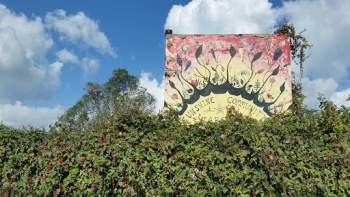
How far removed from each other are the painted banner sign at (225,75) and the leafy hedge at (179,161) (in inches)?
81.1

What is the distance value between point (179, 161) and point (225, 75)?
3.28 m

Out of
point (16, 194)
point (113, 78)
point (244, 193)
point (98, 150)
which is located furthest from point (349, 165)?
point (113, 78)

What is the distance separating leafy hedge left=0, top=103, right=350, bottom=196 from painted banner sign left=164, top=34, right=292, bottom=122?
2.06m

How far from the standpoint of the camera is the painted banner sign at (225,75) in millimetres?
7289

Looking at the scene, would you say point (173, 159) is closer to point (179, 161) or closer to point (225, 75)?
point (179, 161)

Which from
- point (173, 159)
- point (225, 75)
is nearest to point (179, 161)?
point (173, 159)

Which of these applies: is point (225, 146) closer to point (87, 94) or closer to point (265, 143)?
point (265, 143)

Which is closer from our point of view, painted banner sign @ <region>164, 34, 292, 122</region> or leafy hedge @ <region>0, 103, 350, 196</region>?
leafy hedge @ <region>0, 103, 350, 196</region>

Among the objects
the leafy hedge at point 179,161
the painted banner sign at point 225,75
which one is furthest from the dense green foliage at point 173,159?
the painted banner sign at point 225,75

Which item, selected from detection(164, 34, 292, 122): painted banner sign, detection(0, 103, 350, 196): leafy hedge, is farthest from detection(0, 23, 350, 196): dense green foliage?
detection(164, 34, 292, 122): painted banner sign

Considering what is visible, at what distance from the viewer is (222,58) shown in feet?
24.6

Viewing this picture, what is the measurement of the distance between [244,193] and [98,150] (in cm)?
172

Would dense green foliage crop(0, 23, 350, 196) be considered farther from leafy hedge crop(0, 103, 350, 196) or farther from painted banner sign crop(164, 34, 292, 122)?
painted banner sign crop(164, 34, 292, 122)

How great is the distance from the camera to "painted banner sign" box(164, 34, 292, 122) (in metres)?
7.29
